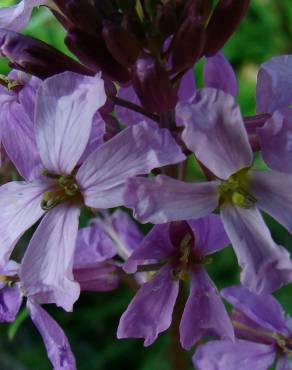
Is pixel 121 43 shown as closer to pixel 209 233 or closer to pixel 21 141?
→ pixel 21 141

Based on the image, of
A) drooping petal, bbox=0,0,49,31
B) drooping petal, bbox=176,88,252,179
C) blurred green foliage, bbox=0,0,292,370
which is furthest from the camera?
blurred green foliage, bbox=0,0,292,370

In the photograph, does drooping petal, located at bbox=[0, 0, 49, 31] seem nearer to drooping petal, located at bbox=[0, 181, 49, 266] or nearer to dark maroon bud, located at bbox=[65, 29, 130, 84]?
dark maroon bud, located at bbox=[65, 29, 130, 84]

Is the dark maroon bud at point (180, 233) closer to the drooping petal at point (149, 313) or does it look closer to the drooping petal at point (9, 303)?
the drooping petal at point (149, 313)

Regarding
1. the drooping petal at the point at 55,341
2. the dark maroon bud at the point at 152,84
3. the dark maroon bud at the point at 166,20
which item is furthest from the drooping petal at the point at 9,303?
the dark maroon bud at the point at 166,20

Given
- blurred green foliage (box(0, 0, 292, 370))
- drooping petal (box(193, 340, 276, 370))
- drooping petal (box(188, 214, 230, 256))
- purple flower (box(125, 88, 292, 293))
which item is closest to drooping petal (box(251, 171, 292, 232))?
purple flower (box(125, 88, 292, 293))

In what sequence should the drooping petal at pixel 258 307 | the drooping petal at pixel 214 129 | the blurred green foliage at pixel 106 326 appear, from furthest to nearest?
the blurred green foliage at pixel 106 326 → the drooping petal at pixel 258 307 → the drooping petal at pixel 214 129

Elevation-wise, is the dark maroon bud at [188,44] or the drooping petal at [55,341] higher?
the dark maroon bud at [188,44]

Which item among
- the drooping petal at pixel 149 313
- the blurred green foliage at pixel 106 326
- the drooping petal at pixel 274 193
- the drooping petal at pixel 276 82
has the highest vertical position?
the drooping petal at pixel 276 82

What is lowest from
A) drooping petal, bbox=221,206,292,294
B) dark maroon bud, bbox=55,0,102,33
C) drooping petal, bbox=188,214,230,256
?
drooping petal, bbox=188,214,230,256
